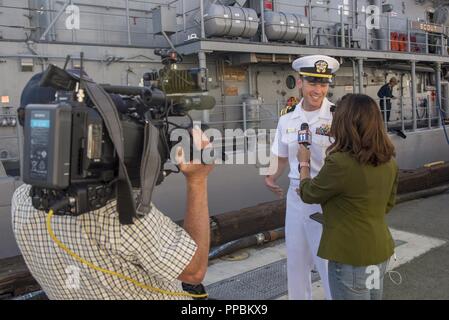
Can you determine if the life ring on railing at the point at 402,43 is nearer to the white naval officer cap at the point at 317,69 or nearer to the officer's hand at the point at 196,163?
the white naval officer cap at the point at 317,69

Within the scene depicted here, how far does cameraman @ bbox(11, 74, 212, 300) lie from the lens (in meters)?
1.29

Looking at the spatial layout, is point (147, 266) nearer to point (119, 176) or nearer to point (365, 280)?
point (119, 176)

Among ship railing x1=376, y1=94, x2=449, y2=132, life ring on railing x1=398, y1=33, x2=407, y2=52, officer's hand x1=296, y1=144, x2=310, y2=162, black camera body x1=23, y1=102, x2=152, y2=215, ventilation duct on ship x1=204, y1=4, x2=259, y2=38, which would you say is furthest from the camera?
life ring on railing x1=398, y1=33, x2=407, y2=52

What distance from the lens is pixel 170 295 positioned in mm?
1467

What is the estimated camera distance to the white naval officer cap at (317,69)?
3.08m

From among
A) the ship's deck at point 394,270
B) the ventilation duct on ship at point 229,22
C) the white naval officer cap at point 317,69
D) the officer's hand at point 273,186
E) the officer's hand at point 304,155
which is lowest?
the ship's deck at point 394,270

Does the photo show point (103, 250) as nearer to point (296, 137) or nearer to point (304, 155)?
point (304, 155)

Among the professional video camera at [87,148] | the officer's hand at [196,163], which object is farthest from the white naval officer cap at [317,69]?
the professional video camera at [87,148]

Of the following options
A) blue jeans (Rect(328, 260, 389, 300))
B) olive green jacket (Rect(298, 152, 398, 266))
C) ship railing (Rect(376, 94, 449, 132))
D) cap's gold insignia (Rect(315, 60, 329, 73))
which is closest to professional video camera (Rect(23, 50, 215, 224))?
olive green jacket (Rect(298, 152, 398, 266))

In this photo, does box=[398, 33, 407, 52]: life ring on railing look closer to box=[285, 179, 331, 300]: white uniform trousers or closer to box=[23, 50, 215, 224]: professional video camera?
box=[285, 179, 331, 300]: white uniform trousers

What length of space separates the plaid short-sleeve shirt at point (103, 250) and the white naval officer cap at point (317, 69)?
2.01m

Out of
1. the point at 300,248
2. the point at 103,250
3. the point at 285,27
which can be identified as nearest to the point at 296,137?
Answer: the point at 300,248

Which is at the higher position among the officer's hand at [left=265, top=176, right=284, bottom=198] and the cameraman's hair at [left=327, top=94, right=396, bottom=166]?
the cameraman's hair at [left=327, top=94, right=396, bottom=166]

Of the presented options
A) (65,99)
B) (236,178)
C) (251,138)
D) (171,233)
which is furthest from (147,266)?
(251,138)
